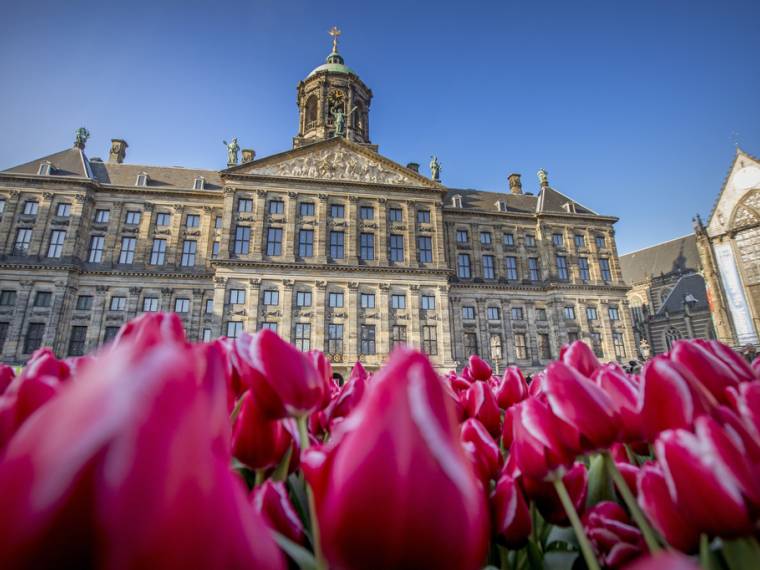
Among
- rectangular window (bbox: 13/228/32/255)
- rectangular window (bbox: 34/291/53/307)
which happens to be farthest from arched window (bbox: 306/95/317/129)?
rectangular window (bbox: 34/291/53/307)

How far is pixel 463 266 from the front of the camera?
33.3 m

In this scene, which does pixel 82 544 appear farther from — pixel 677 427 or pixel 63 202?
pixel 63 202

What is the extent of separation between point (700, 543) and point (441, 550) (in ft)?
2.10

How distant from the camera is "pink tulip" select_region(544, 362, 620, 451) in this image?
1036 millimetres

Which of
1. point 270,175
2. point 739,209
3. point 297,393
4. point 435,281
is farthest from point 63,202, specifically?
point 739,209

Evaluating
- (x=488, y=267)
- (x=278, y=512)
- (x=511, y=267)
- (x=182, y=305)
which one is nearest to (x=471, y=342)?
(x=488, y=267)

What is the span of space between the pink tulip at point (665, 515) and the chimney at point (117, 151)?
43.4 meters

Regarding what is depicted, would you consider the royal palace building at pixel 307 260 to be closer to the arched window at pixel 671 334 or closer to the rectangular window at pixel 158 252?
the rectangular window at pixel 158 252

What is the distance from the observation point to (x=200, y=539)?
1.38ft

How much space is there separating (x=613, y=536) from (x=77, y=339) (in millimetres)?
33375

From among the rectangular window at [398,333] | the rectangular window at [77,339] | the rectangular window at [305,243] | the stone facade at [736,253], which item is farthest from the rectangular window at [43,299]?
the stone facade at [736,253]

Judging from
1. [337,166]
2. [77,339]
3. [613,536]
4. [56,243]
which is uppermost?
[337,166]

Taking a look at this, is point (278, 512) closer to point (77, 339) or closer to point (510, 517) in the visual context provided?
point (510, 517)

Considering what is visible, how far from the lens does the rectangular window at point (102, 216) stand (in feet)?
97.1
